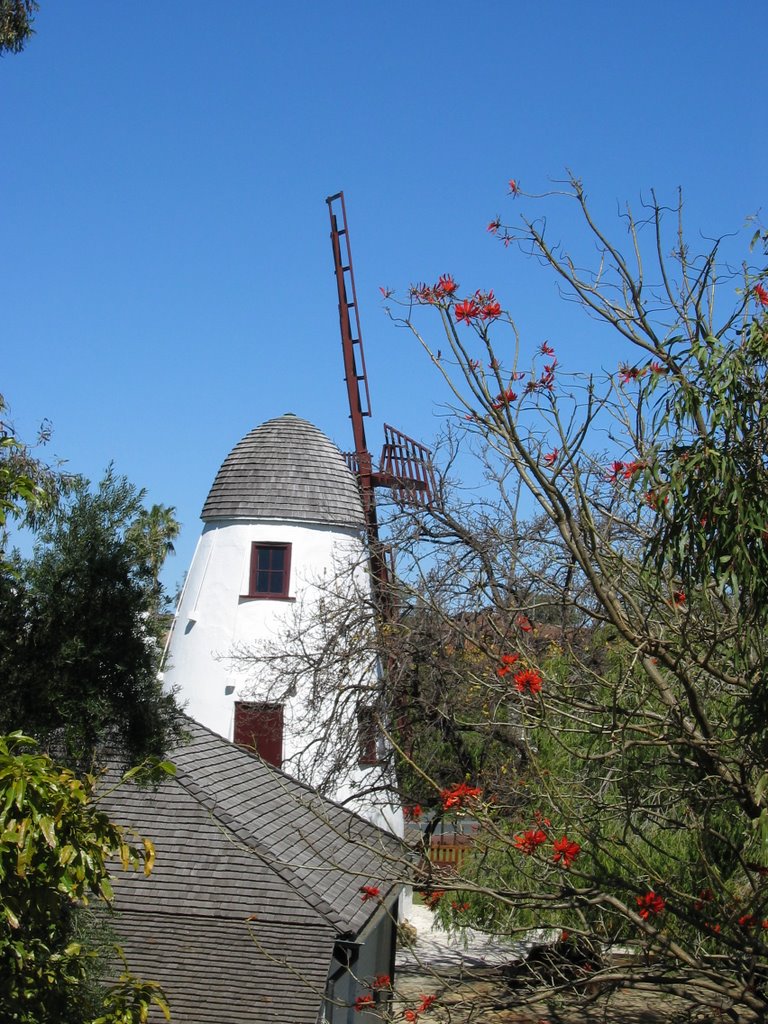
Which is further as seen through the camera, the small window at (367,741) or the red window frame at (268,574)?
the red window frame at (268,574)

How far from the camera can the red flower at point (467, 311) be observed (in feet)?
20.2

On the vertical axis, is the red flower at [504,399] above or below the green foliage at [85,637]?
above

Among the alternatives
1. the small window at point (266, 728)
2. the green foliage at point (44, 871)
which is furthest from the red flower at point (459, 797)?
the small window at point (266, 728)

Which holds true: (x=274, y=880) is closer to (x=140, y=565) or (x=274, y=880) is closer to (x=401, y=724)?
(x=140, y=565)

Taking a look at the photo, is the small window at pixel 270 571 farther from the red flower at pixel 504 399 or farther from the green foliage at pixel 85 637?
the red flower at pixel 504 399

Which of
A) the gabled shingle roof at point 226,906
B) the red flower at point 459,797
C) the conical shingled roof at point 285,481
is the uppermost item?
the conical shingled roof at point 285,481

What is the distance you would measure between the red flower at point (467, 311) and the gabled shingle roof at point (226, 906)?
5085 mm

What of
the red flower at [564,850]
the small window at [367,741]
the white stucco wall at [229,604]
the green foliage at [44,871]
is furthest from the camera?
the white stucco wall at [229,604]

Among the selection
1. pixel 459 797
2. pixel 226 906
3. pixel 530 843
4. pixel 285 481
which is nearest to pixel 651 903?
pixel 530 843

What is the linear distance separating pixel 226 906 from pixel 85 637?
4463mm

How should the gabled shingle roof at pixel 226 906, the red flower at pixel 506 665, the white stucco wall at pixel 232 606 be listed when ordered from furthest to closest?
the white stucco wall at pixel 232 606 < the gabled shingle roof at pixel 226 906 < the red flower at pixel 506 665

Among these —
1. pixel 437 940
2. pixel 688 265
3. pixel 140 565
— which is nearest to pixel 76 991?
pixel 140 565

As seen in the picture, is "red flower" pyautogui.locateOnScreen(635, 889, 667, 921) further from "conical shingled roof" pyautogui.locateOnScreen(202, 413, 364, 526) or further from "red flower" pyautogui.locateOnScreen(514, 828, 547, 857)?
"conical shingled roof" pyautogui.locateOnScreen(202, 413, 364, 526)

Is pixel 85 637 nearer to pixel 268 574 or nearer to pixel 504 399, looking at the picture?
pixel 504 399
